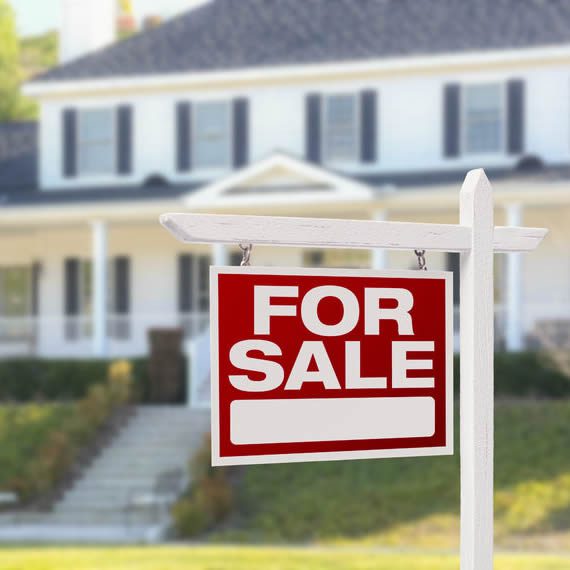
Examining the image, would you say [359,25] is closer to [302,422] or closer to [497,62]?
[497,62]

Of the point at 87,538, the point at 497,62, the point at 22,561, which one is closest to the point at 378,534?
the point at 87,538

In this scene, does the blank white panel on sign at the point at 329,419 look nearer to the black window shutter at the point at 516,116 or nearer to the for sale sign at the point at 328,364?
the for sale sign at the point at 328,364

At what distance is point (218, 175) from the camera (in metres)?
26.2

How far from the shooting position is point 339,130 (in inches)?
1006

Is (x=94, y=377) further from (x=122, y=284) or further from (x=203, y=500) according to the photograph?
(x=203, y=500)

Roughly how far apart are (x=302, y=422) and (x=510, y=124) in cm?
2035

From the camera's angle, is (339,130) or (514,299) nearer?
(514,299)

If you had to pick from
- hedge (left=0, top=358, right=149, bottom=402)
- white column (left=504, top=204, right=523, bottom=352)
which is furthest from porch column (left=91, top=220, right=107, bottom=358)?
white column (left=504, top=204, right=523, bottom=352)

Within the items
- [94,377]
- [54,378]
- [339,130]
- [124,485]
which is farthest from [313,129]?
[124,485]

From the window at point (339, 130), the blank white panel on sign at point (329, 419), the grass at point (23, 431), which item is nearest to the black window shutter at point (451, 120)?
the window at point (339, 130)

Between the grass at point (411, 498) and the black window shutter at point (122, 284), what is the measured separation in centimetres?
870

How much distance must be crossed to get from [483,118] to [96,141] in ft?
26.2

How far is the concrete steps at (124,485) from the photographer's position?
688 inches

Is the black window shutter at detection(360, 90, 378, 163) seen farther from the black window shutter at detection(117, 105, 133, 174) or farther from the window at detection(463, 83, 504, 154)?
the black window shutter at detection(117, 105, 133, 174)
